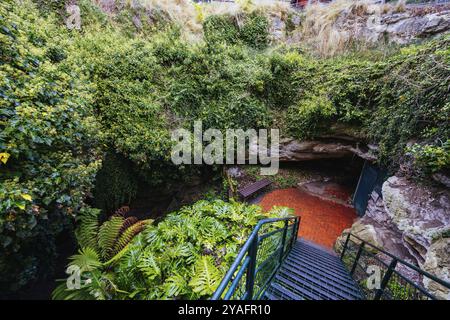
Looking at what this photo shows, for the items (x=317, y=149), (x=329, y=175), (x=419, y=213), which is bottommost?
(x=329, y=175)

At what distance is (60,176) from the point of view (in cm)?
307

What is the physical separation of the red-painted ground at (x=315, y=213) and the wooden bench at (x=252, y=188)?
462mm

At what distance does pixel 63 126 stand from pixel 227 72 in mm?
5861

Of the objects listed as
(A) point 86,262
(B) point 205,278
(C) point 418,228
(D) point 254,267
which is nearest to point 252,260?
(D) point 254,267

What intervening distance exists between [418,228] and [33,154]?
6584mm

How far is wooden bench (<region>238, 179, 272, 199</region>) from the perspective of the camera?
7147 millimetres

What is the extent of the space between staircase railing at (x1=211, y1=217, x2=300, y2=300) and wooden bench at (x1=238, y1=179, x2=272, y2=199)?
12.9 ft

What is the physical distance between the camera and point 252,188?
750cm

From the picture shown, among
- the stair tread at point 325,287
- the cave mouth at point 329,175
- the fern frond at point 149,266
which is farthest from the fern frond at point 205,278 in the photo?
the cave mouth at point 329,175

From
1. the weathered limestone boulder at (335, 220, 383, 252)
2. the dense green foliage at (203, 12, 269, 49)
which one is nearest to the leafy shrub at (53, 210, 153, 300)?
the weathered limestone boulder at (335, 220, 383, 252)

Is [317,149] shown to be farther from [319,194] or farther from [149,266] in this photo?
[149,266]

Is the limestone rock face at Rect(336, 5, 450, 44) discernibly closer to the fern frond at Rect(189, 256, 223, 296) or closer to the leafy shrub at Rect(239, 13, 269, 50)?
the leafy shrub at Rect(239, 13, 269, 50)

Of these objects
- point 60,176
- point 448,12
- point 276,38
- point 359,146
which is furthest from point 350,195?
point 60,176

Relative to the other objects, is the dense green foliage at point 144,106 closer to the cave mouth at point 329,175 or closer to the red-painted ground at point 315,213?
the cave mouth at point 329,175
